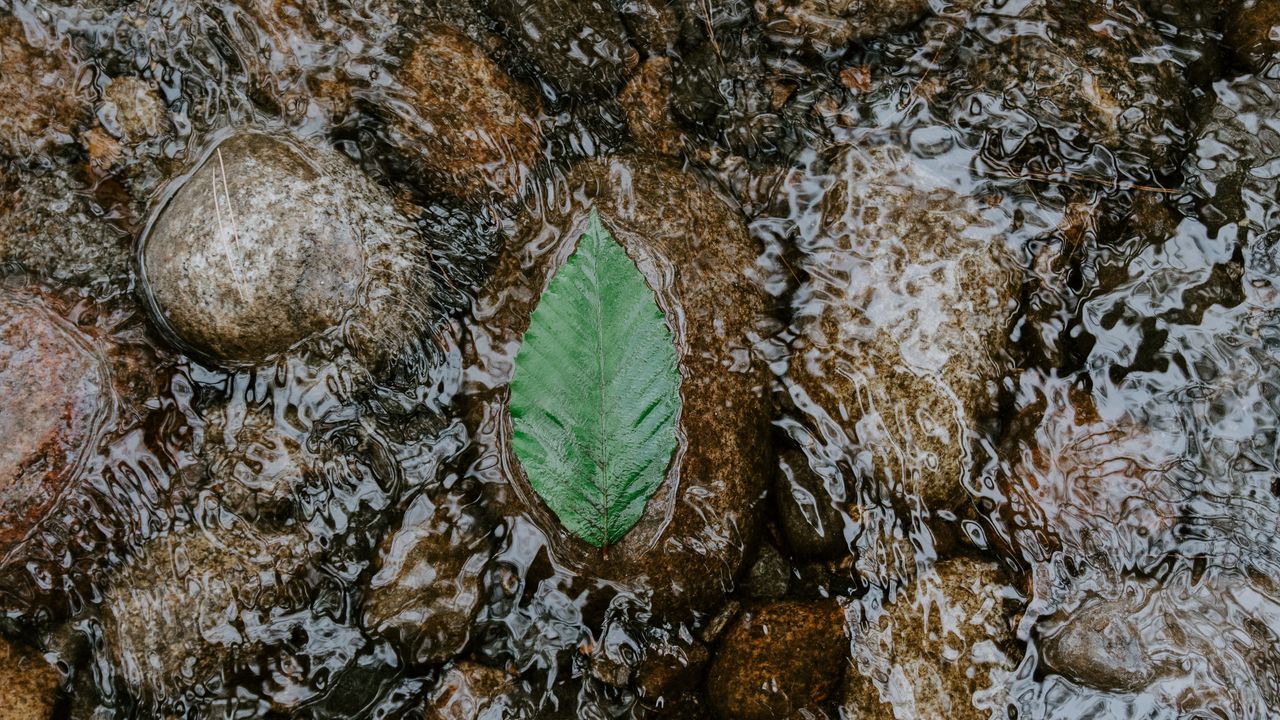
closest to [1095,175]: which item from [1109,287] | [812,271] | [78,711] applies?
[1109,287]

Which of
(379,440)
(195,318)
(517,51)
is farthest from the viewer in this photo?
(517,51)

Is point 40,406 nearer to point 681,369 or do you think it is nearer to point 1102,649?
point 681,369

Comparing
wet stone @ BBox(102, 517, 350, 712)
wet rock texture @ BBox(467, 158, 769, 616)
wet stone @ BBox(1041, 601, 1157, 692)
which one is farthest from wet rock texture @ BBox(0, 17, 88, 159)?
wet stone @ BBox(1041, 601, 1157, 692)

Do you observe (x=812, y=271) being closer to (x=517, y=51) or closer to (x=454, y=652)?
(x=517, y=51)

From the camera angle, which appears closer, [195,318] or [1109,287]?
[195,318]

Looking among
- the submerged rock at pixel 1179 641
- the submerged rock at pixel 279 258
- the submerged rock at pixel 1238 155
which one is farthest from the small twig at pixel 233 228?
the submerged rock at pixel 1238 155

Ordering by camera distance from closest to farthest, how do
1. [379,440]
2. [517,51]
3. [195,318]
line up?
[195,318]
[379,440]
[517,51]

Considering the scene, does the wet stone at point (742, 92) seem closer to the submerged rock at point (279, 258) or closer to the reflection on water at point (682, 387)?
the reflection on water at point (682, 387)
